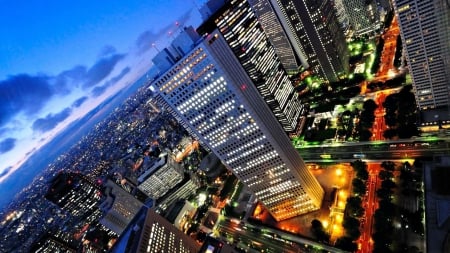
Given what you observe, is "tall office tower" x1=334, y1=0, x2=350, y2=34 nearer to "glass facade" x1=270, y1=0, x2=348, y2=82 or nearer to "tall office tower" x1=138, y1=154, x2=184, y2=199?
"glass facade" x1=270, y1=0, x2=348, y2=82

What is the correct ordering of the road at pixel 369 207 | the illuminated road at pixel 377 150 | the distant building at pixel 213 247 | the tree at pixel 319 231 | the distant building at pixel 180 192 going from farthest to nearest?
→ the distant building at pixel 180 192, the illuminated road at pixel 377 150, the tree at pixel 319 231, the road at pixel 369 207, the distant building at pixel 213 247

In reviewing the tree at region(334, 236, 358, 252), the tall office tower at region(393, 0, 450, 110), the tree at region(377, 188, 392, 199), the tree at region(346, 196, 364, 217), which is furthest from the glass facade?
the tree at region(334, 236, 358, 252)

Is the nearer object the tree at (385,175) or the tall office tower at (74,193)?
the tree at (385,175)

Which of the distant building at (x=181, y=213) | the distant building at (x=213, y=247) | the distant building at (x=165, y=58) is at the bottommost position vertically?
the distant building at (x=181, y=213)

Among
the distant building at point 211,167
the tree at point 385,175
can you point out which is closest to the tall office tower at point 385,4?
the tree at point 385,175

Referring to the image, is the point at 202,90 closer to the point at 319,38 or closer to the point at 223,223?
the point at 223,223

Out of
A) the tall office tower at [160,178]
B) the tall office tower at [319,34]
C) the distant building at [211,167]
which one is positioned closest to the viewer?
the tall office tower at [319,34]

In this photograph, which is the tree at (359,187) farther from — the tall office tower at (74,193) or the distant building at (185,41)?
the tall office tower at (74,193)

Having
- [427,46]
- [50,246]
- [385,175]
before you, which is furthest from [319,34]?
[50,246]
